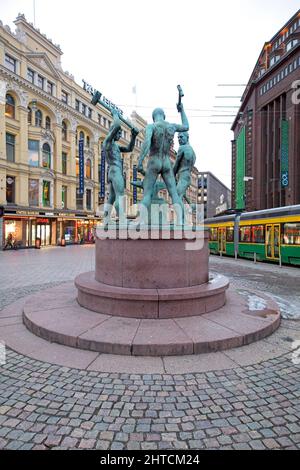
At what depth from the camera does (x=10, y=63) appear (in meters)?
26.9

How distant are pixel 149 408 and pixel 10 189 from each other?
28.8m

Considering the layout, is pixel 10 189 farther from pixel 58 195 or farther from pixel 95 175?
pixel 95 175

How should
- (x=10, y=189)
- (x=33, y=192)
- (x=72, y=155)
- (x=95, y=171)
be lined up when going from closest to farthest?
(x=10, y=189)
(x=33, y=192)
(x=72, y=155)
(x=95, y=171)

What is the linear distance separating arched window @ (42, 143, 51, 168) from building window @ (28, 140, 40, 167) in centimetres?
111

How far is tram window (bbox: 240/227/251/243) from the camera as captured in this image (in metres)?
19.2

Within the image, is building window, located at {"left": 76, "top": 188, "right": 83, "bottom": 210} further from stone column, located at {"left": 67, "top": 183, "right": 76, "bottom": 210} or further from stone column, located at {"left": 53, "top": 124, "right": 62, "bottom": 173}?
stone column, located at {"left": 53, "top": 124, "right": 62, "bottom": 173}

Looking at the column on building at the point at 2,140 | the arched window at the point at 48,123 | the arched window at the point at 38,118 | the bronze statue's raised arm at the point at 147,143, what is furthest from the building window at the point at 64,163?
the bronze statue's raised arm at the point at 147,143

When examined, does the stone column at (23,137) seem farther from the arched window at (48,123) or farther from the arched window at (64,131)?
the arched window at (64,131)

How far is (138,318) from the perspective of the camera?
527cm

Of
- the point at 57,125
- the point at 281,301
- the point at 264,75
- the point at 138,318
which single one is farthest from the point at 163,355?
the point at 264,75

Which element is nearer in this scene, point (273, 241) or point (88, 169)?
point (273, 241)

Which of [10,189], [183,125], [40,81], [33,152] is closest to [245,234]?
[183,125]

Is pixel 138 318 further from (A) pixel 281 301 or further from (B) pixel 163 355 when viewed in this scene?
(A) pixel 281 301
